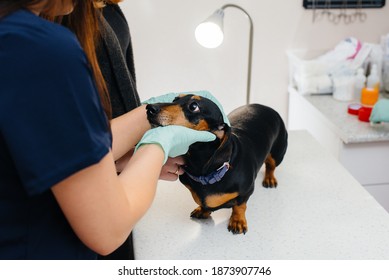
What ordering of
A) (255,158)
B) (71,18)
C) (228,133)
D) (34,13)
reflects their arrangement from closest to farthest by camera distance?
1. (34,13)
2. (71,18)
3. (228,133)
4. (255,158)

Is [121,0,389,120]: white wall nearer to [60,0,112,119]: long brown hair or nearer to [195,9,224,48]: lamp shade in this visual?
[195,9,224,48]: lamp shade

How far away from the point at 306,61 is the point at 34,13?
5.88 feet

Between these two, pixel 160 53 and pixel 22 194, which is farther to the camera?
pixel 160 53

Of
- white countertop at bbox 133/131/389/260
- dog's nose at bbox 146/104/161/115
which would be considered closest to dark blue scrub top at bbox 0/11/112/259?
dog's nose at bbox 146/104/161/115

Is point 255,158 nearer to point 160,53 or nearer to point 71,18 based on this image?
point 71,18

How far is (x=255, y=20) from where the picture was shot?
7.23 feet

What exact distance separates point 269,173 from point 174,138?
50 centimetres

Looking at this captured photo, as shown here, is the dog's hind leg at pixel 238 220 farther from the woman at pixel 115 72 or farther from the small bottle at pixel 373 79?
the small bottle at pixel 373 79

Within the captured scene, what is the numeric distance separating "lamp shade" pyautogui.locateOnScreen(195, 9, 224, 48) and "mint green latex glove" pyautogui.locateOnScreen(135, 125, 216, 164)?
0.63 metres

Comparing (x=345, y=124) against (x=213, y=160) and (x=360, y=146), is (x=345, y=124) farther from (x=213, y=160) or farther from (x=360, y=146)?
(x=213, y=160)

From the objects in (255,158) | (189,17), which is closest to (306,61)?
(189,17)

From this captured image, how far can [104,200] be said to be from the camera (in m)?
0.60

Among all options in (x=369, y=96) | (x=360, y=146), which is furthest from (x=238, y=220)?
(x=369, y=96)

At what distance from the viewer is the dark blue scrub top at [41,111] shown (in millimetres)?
509
